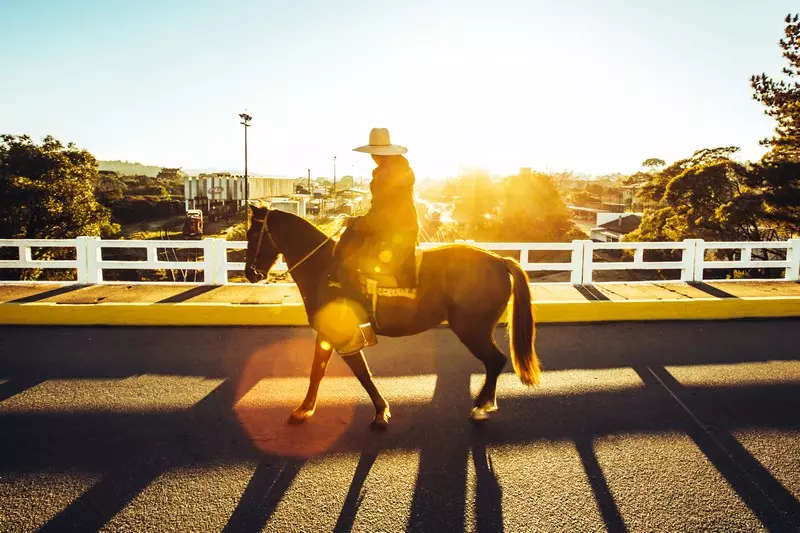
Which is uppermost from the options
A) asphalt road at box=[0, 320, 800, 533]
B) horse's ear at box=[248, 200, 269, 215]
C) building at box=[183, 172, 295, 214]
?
building at box=[183, 172, 295, 214]

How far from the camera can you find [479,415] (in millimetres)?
4438

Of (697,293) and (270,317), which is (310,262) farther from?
(697,293)

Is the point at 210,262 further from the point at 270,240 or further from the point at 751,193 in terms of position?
the point at 751,193

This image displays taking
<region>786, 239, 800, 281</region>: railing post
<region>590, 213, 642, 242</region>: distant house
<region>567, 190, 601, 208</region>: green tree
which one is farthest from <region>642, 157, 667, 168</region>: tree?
<region>786, 239, 800, 281</region>: railing post

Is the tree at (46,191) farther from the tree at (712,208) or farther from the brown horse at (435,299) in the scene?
the tree at (712,208)

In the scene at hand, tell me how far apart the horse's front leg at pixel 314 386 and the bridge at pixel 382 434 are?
0.10 meters

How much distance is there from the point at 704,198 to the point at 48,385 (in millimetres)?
30665

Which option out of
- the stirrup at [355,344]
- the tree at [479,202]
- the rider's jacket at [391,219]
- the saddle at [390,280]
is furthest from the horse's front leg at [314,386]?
the tree at [479,202]

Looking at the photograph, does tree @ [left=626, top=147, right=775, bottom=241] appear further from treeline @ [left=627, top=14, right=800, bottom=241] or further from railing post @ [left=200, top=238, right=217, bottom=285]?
railing post @ [left=200, top=238, right=217, bottom=285]

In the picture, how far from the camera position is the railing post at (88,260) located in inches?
374

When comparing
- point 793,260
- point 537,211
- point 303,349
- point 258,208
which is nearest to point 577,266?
point 793,260

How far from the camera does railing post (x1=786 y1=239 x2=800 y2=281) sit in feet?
35.8

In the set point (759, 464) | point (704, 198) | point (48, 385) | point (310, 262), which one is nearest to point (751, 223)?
point (704, 198)

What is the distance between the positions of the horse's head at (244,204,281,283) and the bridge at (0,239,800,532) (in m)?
1.35
